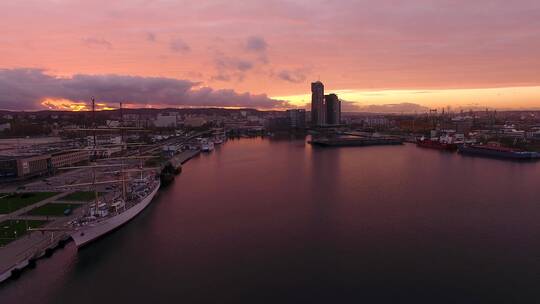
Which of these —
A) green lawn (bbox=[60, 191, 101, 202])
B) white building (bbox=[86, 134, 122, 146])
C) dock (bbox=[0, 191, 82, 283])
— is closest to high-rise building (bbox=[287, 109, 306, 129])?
white building (bbox=[86, 134, 122, 146])

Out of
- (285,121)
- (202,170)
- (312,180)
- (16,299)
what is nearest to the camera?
(16,299)

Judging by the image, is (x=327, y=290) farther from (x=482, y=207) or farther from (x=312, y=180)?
(x=312, y=180)

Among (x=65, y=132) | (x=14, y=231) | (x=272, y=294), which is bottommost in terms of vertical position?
(x=272, y=294)

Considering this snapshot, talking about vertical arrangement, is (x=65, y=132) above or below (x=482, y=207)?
above

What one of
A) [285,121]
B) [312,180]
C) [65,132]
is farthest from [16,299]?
[285,121]

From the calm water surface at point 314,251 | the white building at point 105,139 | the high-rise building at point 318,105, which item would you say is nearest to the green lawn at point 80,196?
the calm water surface at point 314,251
